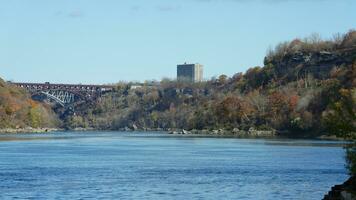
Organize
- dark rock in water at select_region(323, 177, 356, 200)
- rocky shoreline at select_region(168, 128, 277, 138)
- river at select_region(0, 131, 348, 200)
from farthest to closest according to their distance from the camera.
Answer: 1. rocky shoreline at select_region(168, 128, 277, 138)
2. river at select_region(0, 131, 348, 200)
3. dark rock in water at select_region(323, 177, 356, 200)

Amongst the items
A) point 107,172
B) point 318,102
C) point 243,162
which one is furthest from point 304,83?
point 107,172

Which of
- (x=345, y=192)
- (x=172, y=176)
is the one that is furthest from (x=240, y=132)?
(x=345, y=192)

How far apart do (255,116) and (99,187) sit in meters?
127

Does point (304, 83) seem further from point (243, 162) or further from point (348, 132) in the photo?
point (348, 132)

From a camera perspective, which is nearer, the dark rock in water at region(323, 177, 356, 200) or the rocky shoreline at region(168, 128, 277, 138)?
the dark rock in water at region(323, 177, 356, 200)

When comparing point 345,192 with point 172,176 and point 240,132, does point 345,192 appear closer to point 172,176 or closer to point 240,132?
point 172,176

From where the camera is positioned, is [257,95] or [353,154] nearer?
[353,154]

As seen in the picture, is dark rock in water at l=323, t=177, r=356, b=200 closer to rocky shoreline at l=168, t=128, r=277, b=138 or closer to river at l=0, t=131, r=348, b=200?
river at l=0, t=131, r=348, b=200

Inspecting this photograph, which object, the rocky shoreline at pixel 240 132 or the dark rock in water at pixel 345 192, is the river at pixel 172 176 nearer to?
the dark rock in water at pixel 345 192

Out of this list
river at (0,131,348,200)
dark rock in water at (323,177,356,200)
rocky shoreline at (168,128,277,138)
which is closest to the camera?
dark rock in water at (323,177,356,200)

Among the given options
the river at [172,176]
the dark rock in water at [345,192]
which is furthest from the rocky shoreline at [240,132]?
the dark rock in water at [345,192]

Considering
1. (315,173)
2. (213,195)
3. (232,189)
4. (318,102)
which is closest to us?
(213,195)

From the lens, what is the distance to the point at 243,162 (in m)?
71.8

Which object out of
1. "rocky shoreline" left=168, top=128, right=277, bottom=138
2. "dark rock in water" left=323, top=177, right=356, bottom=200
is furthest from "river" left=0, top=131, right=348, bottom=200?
"rocky shoreline" left=168, top=128, right=277, bottom=138
